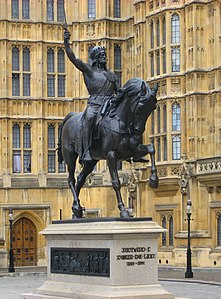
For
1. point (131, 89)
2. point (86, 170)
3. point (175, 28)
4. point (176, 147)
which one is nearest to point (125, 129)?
point (131, 89)

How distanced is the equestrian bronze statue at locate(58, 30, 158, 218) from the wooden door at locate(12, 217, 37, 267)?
96.0 ft

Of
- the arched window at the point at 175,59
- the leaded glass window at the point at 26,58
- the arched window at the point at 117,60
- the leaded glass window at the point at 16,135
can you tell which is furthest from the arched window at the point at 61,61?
the arched window at the point at 175,59

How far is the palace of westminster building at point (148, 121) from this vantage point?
46562 millimetres

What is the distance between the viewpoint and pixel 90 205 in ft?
173

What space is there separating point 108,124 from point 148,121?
27.9 meters

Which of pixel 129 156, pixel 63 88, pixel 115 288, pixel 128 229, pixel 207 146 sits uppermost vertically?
pixel 63 88

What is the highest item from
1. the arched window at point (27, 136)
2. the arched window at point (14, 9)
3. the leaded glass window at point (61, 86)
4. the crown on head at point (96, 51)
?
the arched window at point (14, 9)

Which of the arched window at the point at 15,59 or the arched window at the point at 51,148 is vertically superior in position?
the arched window at the point at 15,59

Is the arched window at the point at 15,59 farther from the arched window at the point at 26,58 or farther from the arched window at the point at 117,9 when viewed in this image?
the arched window at the point at 117,9

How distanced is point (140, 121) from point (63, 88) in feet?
109

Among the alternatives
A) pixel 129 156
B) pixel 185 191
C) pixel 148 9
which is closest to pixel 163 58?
pixel 148 9

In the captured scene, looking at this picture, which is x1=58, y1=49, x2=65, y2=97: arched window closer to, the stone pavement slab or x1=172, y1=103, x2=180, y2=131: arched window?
x1=172, y1=103, x2=180, y2=131: arched window

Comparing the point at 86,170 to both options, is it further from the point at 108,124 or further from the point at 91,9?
the point at 91,9

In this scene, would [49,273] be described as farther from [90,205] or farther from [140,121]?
[90,205]
